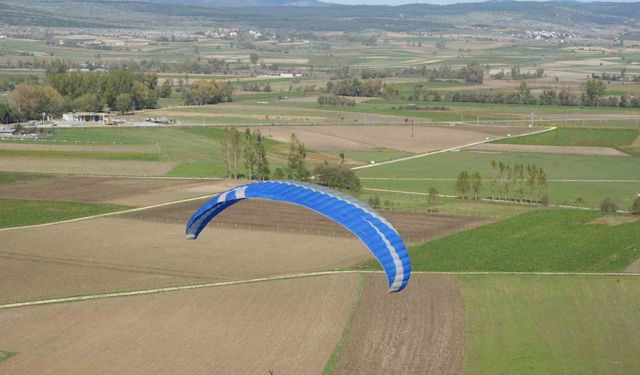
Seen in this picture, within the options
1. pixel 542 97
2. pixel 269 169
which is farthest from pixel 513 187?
pixel 542 97

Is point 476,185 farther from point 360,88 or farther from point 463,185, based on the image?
point 360,88

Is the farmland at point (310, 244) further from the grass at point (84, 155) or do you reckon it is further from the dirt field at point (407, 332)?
the grass at point (84, 155)

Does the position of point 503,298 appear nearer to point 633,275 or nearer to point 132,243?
point 633,275

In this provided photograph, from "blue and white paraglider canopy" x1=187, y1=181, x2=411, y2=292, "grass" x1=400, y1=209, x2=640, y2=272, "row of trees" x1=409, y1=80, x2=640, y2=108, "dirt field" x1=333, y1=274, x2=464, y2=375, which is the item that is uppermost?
"blue and white paraglider canopy" x1=187, y1=181, x2=411, y2=292

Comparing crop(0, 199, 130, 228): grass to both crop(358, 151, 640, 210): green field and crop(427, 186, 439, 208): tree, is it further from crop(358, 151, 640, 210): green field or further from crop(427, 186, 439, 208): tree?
crop(358, 151, 640, 210): green field

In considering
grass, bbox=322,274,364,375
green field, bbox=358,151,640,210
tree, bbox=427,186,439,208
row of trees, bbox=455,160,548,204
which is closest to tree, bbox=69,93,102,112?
green field, bbox=358,151,640,210

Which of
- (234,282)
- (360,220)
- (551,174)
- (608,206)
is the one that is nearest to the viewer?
(360,220)

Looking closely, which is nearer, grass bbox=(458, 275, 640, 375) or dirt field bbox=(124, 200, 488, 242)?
grass bbox=(458, 275, 640, 375)
